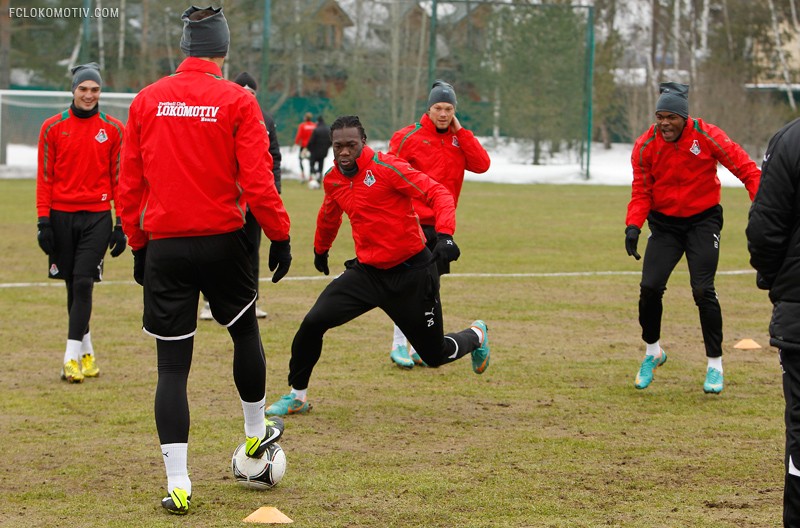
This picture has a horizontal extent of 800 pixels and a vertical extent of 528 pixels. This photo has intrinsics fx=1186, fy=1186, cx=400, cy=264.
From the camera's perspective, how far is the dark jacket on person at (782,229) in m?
4.38

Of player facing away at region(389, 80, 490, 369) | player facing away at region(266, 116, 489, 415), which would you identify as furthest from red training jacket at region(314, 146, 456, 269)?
player facing away at region(389, 80, 490, 369)

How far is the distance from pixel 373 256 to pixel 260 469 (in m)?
1.88

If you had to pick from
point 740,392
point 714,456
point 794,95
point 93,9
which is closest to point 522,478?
point 714,456

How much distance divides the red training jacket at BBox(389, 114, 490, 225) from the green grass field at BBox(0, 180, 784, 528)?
156 centimetres

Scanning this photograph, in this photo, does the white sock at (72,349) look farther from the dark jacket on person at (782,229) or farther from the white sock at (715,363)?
the dark jacket on person at (782,229)

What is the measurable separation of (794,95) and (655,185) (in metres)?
49.2

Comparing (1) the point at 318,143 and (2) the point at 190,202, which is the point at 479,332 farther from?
(1) the point at 318,143

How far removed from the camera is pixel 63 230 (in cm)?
857

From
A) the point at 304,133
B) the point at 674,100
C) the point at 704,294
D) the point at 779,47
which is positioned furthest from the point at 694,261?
the point at 779,47

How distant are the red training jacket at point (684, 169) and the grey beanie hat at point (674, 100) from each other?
168 mm

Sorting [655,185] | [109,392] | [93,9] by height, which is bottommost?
[109,392]

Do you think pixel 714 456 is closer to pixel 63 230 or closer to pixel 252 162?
pixel 252 162

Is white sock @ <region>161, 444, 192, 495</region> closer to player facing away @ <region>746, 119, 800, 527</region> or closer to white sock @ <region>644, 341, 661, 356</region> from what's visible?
player facing away @ <region>746, 119, 800, 527</region>

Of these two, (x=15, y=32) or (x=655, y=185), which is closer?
(x=655, y=185)
